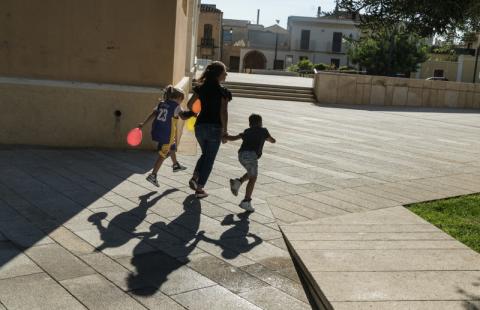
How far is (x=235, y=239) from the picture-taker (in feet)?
17.6

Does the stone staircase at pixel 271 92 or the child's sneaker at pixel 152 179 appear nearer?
the child's sneaker at pixel 152 179

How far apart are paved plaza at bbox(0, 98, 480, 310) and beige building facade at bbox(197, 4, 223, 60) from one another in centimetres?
5494

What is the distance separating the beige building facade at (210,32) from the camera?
6347 cm

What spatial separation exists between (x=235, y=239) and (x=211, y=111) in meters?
1.73

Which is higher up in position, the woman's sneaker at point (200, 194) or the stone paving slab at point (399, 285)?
the woman's sneaker at point (200, 194)

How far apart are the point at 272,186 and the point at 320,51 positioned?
199 ft

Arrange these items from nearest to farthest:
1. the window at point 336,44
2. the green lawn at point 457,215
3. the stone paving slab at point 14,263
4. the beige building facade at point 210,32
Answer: the stone paving slab at point 14,263 < the green lawn at point 457,215 < the beige building facade at point 210,32 < the window at point 336,44

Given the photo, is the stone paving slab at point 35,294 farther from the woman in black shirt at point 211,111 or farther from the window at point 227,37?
the window at point 227,37

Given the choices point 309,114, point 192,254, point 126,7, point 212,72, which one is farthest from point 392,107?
point 192,254

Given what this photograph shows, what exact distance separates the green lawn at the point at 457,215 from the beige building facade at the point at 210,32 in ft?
189

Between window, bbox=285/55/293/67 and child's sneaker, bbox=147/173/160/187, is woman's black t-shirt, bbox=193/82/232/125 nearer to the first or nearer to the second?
child's sneaker, bbox=147/173/160/187

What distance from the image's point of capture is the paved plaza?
13.3ft

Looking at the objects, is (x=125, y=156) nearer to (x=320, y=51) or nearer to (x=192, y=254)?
(x=192, y=254)

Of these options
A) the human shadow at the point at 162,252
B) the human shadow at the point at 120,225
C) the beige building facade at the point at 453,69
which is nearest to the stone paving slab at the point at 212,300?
the human shadow at the point at 162,252
